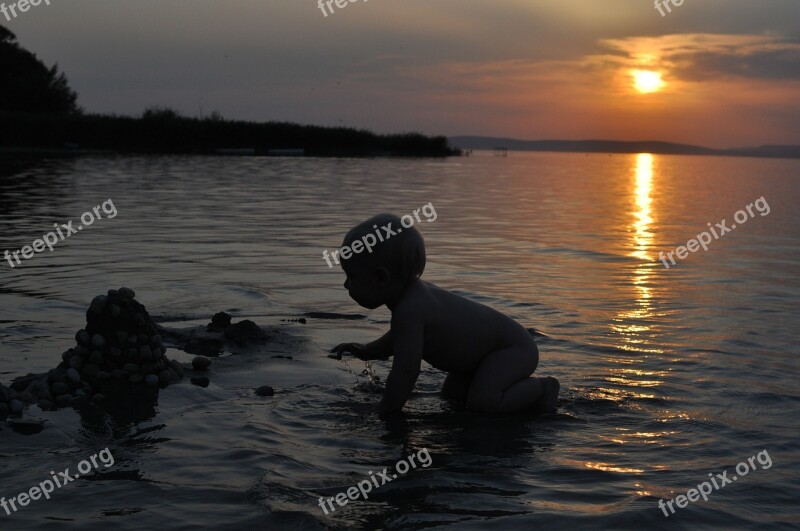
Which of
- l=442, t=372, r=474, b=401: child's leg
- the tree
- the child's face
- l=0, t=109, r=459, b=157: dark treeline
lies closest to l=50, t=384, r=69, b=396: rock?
the child's face

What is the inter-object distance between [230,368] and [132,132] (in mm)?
51368

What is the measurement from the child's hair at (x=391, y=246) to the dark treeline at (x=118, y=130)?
47.3m

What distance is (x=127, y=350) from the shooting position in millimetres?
5270

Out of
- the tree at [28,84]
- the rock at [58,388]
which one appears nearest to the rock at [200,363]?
the rock at [58,388]

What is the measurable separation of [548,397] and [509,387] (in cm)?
23

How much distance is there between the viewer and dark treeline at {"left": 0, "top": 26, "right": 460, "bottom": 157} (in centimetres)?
4934

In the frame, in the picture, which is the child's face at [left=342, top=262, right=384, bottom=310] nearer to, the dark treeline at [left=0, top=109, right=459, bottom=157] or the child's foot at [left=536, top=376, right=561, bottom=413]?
the child's foot at [left=536, top=376, right=561, bottom=413]

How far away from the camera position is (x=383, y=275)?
15.6 ft

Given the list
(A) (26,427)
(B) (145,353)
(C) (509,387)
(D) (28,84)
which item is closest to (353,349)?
(C) (509,387)

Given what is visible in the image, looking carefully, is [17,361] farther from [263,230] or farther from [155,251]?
[263,230]

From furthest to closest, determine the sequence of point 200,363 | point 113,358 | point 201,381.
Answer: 1. point 200,363
2. point 201,381
3. point 113,358

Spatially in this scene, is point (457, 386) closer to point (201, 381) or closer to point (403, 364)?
point (403, 364)

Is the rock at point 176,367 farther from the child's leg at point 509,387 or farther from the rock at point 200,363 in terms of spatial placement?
the child's leg at point 509,387

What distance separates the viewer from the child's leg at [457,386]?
5.20m
